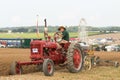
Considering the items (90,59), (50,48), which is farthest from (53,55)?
(90,59)

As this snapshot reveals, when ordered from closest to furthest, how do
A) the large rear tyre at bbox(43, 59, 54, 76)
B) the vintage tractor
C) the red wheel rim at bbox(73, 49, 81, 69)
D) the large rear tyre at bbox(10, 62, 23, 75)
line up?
the large rear tyre at bbox(43, 59, 54, 76) → the large rear tyre at bbox(10, 62, 23, 75) → the vintage tractor → the red wheel rim at bbox(73, 49, 81, 69)

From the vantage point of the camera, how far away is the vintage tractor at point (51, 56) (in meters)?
15.0

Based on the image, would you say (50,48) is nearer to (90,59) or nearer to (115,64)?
(90,59)

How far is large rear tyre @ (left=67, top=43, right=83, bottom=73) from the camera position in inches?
641

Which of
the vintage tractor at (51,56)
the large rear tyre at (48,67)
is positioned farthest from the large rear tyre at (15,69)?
the large rear tyre at (48,67)

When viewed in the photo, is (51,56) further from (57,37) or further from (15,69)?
(15,69)

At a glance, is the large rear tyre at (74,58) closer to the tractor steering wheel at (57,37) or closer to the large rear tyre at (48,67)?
the tractor steering wheel at (57,37)

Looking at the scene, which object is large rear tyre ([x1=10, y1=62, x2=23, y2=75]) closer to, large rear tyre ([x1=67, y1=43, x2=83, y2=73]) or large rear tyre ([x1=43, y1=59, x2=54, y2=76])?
large rear tyre ([x1=43, y1=59, x2=54, y2=76])

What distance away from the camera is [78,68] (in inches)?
677

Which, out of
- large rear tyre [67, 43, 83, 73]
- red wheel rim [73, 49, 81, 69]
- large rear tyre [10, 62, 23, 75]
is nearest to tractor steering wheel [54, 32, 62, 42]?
large rear tyre [67, 43, 83, 73]

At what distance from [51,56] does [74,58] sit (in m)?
1.26

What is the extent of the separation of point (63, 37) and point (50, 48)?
122 centimetres

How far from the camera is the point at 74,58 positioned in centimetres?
1689

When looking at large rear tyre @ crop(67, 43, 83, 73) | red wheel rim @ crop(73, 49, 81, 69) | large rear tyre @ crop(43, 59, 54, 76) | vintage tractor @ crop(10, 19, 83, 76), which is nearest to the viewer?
large rear tyre @ crop(43, 59, 54, 76)
